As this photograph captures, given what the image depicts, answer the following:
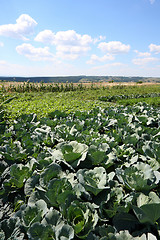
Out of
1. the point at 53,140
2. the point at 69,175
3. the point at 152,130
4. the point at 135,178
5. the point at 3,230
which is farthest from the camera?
the point at 152,130

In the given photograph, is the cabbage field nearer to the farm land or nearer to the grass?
the farm land

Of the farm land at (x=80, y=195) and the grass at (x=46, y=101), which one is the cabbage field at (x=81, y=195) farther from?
the grass at (x=46, y=101)

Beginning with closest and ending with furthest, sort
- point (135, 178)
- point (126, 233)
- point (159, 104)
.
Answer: point (126, 233)
point (135, 178)
point (159, 104)

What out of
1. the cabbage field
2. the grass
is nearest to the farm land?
the cabbage field

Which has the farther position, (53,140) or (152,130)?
(152,130)

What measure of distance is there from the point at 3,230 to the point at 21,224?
13 cm

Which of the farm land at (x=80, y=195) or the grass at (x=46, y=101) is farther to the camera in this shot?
the grass at (x=46, y=101)

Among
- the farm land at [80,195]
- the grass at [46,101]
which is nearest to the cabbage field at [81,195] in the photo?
the farm land at [80,195]

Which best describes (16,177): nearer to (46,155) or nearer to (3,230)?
(46,155)

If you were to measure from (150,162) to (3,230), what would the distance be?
5.58 feet

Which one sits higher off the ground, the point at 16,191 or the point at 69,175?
the point at 69,175

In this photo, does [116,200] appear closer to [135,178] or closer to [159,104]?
[135,178]

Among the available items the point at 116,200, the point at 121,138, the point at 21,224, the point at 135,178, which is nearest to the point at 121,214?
the point at 116,200

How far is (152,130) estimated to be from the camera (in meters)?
2.96
